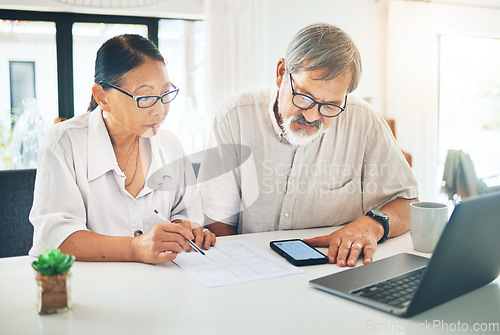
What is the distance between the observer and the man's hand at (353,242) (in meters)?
1.17

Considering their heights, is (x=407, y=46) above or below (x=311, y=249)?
above

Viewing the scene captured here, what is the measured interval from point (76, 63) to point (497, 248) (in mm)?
3662

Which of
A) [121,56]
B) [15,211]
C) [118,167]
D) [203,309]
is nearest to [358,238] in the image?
[203,309]

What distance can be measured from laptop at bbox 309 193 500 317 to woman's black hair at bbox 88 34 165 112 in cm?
86

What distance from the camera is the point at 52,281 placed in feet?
2.77

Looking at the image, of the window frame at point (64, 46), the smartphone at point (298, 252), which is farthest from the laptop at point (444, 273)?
the window frame at point (64, 46)

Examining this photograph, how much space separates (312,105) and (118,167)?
62cm

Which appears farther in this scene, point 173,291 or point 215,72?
point 215,72

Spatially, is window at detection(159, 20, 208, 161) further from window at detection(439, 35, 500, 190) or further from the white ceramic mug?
the white ceramic mug

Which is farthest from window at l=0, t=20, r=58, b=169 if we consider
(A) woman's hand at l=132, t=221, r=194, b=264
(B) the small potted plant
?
(B) the small potted plant

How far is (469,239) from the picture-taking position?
0.85 m

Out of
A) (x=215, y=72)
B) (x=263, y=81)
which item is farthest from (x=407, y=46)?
(x=215, y=72)

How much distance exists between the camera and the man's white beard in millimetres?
1545

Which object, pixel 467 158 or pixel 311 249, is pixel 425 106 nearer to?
pixel 467 158
